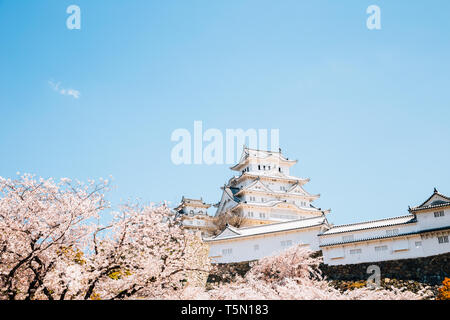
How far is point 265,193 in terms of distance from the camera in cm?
4606

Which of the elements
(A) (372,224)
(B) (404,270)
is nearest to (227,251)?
(A) (372,224)

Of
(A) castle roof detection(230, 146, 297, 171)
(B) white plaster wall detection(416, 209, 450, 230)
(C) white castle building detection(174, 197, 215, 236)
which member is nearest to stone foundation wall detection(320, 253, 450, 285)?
(B) white plaster wall detection(416, 209, 450, 230)

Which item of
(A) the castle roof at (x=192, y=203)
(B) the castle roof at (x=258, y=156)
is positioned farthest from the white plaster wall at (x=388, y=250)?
(B) the castle roof at (x=258, y=156)

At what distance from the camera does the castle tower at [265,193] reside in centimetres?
4422

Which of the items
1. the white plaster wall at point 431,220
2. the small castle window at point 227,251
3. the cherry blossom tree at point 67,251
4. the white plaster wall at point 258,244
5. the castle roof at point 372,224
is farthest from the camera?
the small castle window at point 227,251

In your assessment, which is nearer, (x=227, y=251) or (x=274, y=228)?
(x=227, y=251)

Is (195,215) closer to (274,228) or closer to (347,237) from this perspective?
→ (274,228)

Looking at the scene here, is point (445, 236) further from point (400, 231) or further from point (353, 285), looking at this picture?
point (353, 285)

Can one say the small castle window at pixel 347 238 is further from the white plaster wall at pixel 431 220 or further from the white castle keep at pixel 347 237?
the white plaster wall at pixel 431 220

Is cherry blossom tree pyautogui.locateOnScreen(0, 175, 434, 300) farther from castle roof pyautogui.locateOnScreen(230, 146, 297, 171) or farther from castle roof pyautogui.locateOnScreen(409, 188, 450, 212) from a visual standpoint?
castle roof pyautogui.locateOnScreen(230, 146, 297, 171)

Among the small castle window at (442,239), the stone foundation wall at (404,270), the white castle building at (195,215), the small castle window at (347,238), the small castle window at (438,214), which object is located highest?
the white castle building at (195,215)

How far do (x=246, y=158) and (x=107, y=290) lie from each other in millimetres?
41379
